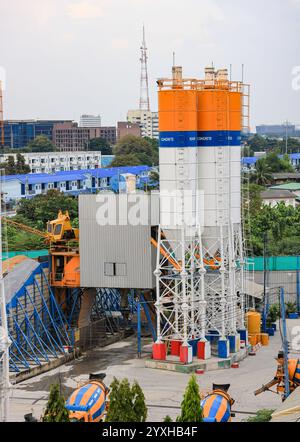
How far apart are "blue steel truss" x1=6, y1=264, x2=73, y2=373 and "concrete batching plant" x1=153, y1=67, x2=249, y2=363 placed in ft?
11.4

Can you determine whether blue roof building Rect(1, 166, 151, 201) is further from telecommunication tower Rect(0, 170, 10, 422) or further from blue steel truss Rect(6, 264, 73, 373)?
telecommunication tower Rect(0, 170, 10, 422)

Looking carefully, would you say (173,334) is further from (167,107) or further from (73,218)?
(73,218)

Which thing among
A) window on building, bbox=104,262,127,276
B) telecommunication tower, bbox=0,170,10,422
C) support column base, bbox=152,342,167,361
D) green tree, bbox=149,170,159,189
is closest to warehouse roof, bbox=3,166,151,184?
green tree, bbox=149,170,159,189

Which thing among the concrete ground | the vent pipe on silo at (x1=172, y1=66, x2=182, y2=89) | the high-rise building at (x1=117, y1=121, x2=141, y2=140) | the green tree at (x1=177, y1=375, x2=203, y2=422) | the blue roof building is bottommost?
the concrete ground

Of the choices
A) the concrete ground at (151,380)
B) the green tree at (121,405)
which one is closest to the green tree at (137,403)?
the green tree at (121,405)

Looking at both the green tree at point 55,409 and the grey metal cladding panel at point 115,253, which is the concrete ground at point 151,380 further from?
the green tree at point 55,409

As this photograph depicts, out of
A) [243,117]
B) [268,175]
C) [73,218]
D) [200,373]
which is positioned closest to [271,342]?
[200,373]

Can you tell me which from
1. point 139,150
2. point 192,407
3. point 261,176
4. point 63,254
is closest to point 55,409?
point 192,407

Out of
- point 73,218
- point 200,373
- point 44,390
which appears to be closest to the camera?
point 44,390

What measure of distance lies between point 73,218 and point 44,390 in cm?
3957

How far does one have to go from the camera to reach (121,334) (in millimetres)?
37438

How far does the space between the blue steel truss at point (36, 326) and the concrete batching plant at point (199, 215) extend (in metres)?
3.49

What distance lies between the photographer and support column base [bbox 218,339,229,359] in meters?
32.8

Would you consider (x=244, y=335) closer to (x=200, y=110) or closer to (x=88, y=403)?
(x=200, y=110)
